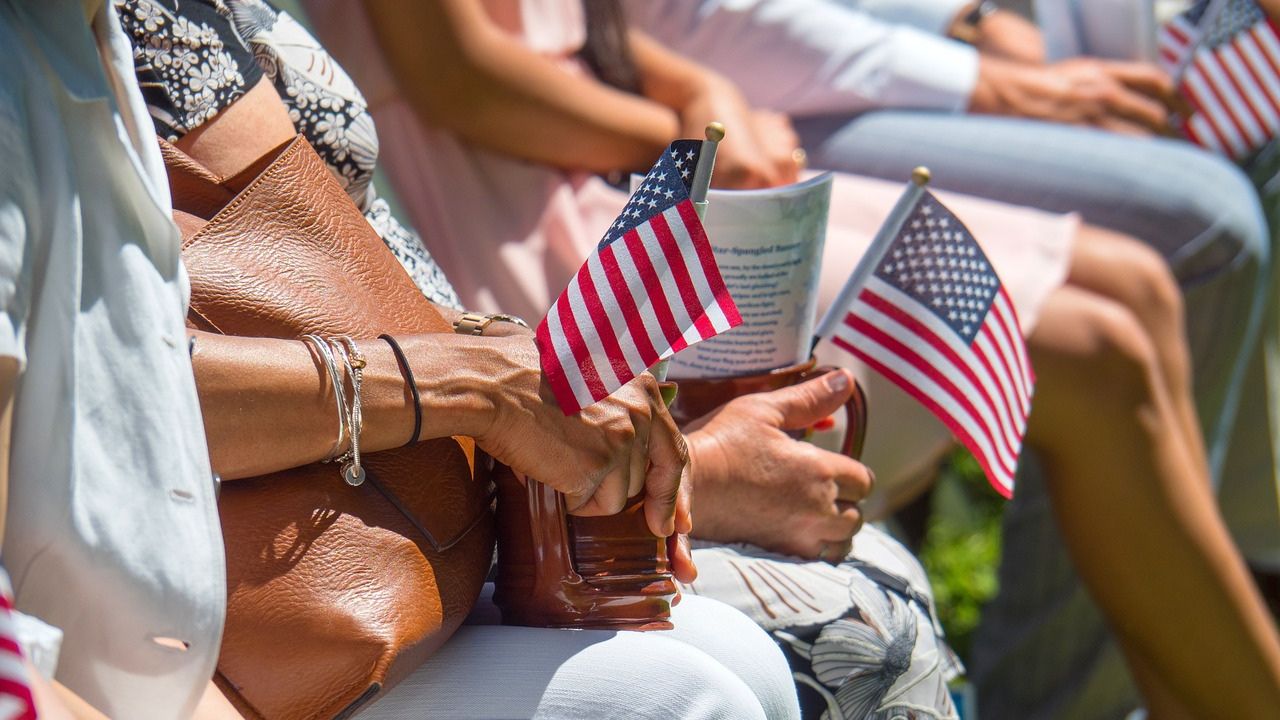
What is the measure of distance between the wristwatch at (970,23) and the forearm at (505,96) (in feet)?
3.15

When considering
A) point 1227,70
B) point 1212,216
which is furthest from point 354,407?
point 1227,70

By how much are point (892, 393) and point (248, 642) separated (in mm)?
1039

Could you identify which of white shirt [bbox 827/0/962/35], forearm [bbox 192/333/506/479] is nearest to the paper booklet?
forearm [bbox 192/333/506/479]

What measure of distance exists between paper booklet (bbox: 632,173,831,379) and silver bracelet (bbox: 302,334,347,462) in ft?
1.39

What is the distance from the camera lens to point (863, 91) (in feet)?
7.52

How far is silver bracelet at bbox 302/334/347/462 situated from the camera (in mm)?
958

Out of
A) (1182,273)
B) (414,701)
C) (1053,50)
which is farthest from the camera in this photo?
(1053,50)

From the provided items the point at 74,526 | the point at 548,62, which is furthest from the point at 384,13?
the point at 74,526

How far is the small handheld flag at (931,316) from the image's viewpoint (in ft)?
4.87

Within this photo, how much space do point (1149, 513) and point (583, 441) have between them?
1.08 metres

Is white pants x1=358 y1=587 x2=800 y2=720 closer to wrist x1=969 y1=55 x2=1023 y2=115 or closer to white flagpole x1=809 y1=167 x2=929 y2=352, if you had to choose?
white flagpole x1=809 y1=167 x2=929 y2=352

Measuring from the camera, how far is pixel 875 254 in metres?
1.50

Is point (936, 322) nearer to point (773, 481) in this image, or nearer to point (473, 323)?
point (773, 481)

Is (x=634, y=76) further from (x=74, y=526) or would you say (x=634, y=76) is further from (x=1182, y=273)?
(x=74, y=526)
